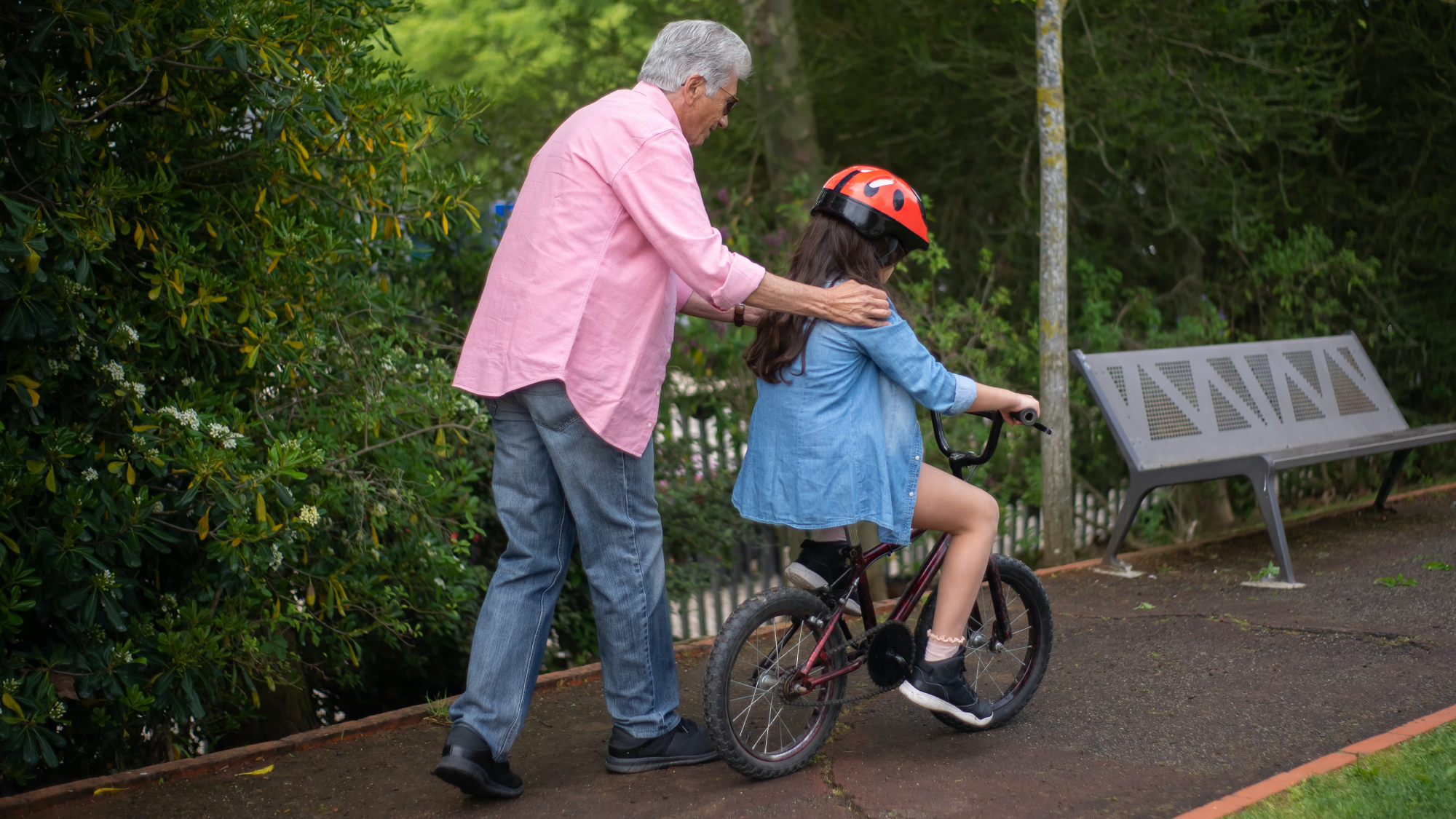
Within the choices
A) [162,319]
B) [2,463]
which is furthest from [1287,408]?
[2,463]

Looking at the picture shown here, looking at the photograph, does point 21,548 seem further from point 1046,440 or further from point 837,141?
point 837,141

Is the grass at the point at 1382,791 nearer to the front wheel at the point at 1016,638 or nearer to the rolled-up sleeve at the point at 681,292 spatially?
the front wheel at the point at 1016,638

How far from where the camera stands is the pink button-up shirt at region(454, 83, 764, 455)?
3066 mm

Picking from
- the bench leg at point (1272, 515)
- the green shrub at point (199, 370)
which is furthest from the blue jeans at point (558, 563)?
the bench leg at point (1272, 515)

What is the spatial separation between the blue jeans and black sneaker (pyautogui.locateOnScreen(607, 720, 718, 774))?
0.11 feet

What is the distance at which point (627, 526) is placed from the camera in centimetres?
329

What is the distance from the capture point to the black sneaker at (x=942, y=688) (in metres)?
3.40

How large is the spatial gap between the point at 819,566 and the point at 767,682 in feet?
1.18

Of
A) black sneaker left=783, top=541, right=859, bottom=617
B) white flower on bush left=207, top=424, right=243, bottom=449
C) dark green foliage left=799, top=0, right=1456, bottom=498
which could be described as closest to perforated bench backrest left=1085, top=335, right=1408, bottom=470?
dark green foliage left=799, top=0, right=1456, bottom=498

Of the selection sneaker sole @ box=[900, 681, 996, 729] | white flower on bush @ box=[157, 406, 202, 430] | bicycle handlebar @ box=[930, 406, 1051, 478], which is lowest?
sneaker sole @ box=[900, 681, 996, 729]

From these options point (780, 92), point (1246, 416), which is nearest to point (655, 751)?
point (1246, 416)

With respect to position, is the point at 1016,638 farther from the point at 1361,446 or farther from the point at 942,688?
the point at 1361,446

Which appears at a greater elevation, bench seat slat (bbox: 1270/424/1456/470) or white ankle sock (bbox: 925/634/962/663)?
bench seat slat (bbox: 1270/424/1456/470)

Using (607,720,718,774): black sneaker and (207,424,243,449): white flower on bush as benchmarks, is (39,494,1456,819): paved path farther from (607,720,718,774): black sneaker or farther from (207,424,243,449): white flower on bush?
(207,424,243,449): white flower on bush
